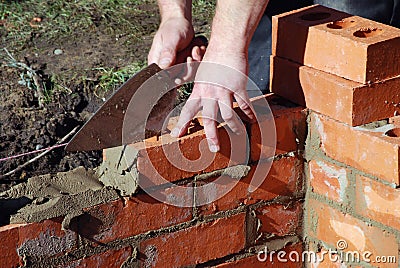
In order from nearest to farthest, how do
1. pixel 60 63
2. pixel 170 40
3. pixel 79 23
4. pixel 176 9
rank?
pixel 170 40, pixel 176 9, pixel 60 63, pixel 79 23

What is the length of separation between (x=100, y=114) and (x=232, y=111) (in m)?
0.44

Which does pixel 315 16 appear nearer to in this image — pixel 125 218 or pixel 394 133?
pixel 394 133

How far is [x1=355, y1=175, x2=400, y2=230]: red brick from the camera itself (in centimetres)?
230

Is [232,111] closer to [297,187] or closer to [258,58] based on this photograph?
[297,187]

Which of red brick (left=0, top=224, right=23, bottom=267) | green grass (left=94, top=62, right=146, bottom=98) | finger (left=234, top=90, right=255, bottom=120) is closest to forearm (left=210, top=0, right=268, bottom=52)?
finger (left=234, top=90, right=255, bottom=120)

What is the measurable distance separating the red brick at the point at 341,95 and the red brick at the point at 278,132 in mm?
66

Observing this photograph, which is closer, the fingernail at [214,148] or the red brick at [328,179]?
the fingernail at [214,148]

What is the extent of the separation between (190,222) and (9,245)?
2.01 ft

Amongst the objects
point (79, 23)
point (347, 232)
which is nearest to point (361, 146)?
point (347, 232)

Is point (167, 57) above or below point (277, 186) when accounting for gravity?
above

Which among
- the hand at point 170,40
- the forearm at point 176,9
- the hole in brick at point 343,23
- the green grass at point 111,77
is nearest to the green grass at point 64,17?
the green grass at point 111,77

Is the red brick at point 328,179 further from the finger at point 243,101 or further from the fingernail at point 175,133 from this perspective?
the fingernail at point 175,133

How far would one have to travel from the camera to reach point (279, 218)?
105 inches

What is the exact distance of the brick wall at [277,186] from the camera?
230 cm
